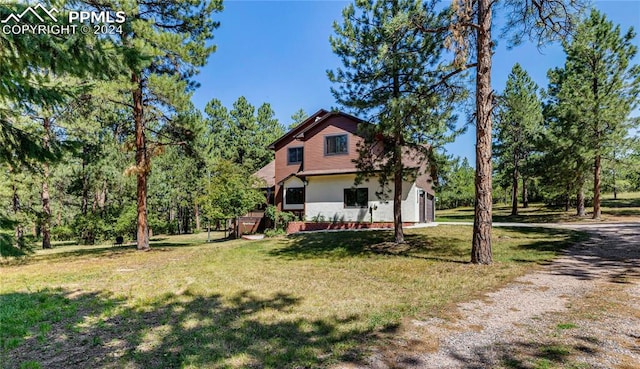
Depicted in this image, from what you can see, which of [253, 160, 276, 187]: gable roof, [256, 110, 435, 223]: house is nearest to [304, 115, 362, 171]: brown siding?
[256, 110, 435, 223]: house

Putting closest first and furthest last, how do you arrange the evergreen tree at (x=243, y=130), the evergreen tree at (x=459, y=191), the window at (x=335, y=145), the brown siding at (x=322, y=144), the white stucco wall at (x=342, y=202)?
the white stucco wall at (x=342, y=202) → the brown siding at (x=322, y=144) → the window at (x=335, y=145) → the evergreen tree at (x=243, y=130) → the evergreen tree at (x=459, y=191)

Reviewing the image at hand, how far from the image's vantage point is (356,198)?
19.0 metres

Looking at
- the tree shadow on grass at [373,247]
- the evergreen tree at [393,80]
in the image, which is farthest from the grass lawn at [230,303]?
the evergreen tree at [393,80]

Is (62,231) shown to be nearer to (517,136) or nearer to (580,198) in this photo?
(580,198)

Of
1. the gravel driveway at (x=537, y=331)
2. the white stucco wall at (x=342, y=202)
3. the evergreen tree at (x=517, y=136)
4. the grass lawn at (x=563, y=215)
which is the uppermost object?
the evergreen tree at (x=517, y=136)

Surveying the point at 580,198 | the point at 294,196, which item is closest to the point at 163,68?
the point at 294,196

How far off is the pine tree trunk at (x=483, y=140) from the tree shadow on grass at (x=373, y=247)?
860mm

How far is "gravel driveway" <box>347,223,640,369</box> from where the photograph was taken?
322 cm

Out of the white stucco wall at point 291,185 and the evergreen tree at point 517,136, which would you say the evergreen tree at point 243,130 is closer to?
the white stucco wall at point 291,185

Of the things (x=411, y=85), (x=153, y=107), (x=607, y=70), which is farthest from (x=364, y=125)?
(x=607, y=70)

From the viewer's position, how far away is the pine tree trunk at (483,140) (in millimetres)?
8023

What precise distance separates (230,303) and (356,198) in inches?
556

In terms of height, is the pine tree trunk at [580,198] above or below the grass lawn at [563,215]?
above

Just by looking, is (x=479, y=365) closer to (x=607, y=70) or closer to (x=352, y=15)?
(x=352, y=15)
